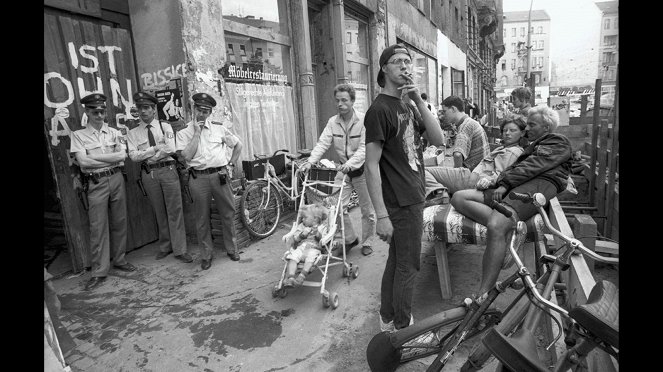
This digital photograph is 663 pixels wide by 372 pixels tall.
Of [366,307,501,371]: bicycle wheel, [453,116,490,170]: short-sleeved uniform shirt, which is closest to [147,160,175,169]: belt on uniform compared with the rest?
[366,307,501,371]: bicycle wheel

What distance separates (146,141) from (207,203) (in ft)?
3.70

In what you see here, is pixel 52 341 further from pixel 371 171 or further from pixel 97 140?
pixel 97 140

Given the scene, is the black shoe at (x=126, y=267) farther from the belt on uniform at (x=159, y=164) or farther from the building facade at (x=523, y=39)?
the building facade at (x=523, y=39)

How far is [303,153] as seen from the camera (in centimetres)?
737

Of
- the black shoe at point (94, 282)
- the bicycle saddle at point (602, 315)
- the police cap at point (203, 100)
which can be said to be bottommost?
the black shoe at point (94, 282)

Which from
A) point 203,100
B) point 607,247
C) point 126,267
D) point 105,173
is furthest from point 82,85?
point 607,247

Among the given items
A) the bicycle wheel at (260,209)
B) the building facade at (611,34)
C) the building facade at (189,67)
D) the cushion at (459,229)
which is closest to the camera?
the building facade at (611,34)

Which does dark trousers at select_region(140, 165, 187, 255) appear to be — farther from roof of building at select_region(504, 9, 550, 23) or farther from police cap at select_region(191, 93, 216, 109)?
roof of building at select_region(504, 9, 550, 23)

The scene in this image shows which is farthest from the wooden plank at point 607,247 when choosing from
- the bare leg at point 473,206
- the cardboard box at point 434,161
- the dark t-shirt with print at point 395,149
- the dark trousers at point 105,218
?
the dark trousers at point 105,218

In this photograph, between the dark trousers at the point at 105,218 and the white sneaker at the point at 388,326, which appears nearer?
the white sneaker at the point at 388,326

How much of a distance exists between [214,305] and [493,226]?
9.30 ft

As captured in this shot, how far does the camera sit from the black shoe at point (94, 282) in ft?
15.1
